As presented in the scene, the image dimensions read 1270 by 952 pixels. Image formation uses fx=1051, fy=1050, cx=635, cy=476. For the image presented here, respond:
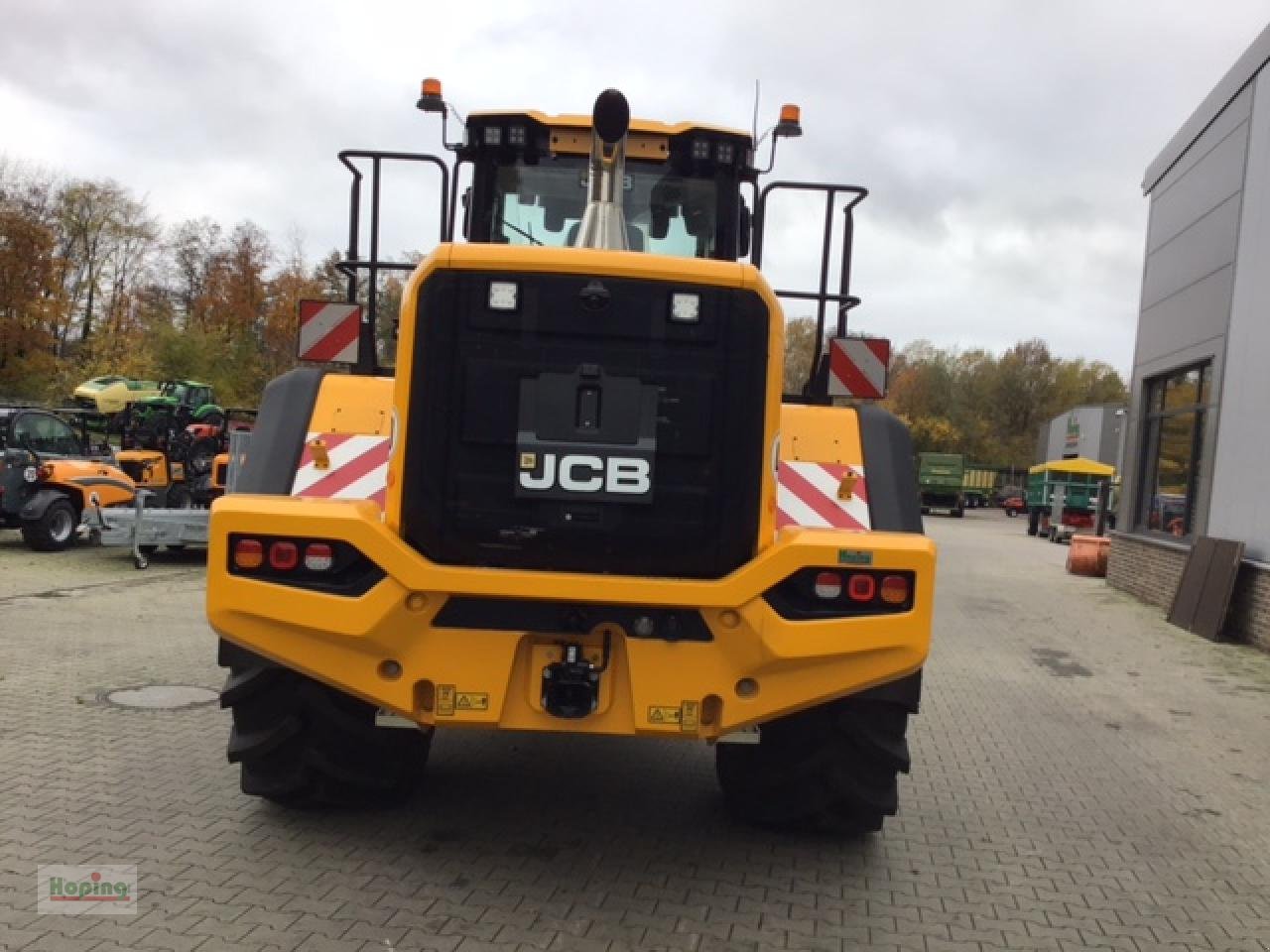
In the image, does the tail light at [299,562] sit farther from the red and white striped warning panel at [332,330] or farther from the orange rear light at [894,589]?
the red and white striped warning panel at [332,330]

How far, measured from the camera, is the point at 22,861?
3.87 m

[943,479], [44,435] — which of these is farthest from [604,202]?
[943,479]

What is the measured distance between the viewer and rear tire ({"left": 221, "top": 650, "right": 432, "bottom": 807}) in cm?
409

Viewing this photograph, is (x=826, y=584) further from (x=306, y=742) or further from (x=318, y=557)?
(x=306, y=742)

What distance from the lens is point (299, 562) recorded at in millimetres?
3568

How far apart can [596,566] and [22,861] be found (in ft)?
7.90

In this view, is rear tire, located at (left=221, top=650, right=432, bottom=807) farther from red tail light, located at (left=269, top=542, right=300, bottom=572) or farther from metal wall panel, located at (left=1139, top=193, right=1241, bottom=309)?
metal wall panel, located at (left=1139, top=193, right=1241, bottom=309)

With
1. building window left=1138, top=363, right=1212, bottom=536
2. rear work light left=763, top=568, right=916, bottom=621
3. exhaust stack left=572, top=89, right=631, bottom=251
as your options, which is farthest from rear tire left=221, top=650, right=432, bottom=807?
building window left=1138, top=363, right=1212, bottom=536

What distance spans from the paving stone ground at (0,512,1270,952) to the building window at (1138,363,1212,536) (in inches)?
278

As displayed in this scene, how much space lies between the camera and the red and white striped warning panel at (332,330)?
538cm

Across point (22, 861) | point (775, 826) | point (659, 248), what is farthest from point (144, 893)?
point (659, 248)

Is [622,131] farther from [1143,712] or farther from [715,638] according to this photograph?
[1143,712]

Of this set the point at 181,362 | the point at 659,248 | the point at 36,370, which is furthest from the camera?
the point at 181,362

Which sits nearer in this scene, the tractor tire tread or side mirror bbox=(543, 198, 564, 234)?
the tractor tire tread
